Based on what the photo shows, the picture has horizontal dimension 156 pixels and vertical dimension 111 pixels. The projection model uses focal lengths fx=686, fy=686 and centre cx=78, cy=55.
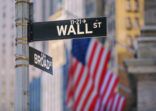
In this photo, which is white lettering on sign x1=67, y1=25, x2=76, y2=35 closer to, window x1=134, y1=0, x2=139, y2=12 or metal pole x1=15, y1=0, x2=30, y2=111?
metal pole x1=15, y1=0, x2=30, y2=111

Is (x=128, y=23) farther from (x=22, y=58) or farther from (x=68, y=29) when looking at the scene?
(x=22, y=58)

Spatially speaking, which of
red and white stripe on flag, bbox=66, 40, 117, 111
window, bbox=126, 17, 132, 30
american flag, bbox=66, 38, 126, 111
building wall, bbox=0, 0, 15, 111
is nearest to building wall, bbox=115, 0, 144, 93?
window, bbox=126, 17, 132, 30

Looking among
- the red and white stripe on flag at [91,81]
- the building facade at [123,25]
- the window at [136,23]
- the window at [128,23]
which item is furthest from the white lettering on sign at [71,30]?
the window at [128,23]

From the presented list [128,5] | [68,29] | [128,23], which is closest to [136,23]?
[128,23]

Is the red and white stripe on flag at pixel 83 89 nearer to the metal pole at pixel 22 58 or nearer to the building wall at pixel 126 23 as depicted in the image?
the metal pole at pixel 22 58

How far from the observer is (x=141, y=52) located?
3188 centimetres

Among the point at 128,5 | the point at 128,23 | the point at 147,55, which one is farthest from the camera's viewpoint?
the point at 128,23

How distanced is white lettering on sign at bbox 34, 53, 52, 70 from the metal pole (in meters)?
0.36

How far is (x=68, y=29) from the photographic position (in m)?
10.4

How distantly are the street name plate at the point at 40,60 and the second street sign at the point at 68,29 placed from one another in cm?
23

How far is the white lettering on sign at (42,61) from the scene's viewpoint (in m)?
10.5

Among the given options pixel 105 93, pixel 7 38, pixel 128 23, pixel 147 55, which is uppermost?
pixel 7 38

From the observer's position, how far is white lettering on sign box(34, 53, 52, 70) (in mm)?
10539

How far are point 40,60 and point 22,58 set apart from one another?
1.86 ft
